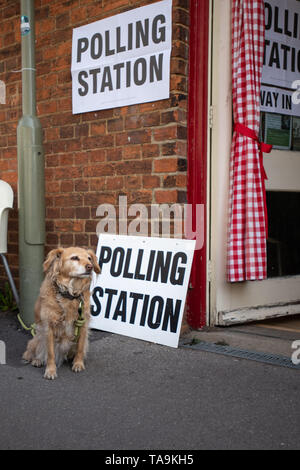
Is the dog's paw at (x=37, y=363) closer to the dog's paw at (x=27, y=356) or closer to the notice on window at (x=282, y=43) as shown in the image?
the dog's paw at (x=27, y=356)

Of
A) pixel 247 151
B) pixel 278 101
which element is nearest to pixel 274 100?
pixel 278 101

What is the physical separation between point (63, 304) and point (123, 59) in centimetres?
220

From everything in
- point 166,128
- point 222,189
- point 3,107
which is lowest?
point 222,189

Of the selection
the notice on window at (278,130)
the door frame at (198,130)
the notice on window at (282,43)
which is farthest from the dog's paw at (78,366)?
the notice on window at (282,43)

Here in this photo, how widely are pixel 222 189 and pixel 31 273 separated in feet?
5.96

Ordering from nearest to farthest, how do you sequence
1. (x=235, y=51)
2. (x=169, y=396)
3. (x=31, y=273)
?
(x=169, y=396)
(x=235, y=51)
(x=31, y=273)

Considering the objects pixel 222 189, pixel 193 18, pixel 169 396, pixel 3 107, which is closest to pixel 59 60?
pixel 3 107

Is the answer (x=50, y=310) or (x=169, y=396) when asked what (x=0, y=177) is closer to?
(x=50, y=310)

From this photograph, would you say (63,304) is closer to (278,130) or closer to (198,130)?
(198,130)

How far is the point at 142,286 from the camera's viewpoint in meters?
3.77

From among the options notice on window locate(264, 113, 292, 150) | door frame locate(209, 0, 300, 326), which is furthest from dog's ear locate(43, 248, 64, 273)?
notice on window locate(264, 113, 292, 150)

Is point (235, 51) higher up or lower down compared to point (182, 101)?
higher up

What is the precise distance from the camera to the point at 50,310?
3.01 meters

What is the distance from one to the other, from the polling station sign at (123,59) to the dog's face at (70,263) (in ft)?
5.06
